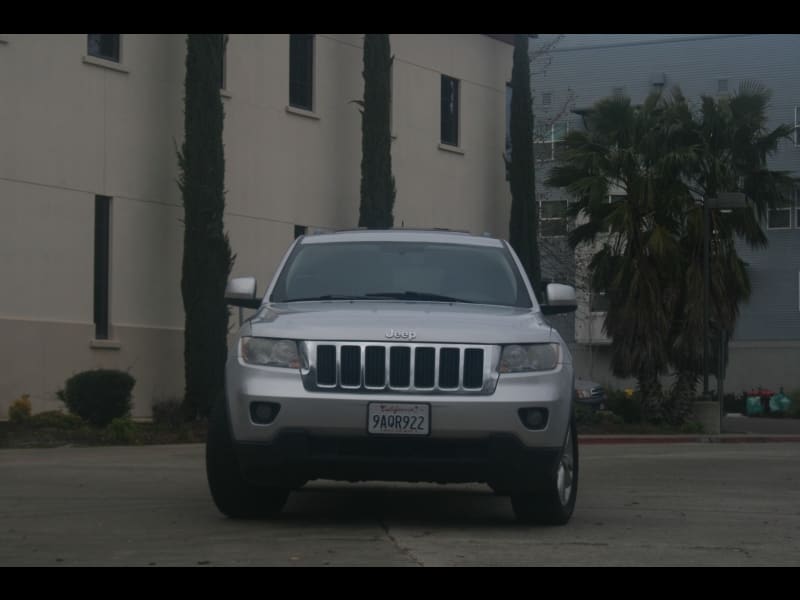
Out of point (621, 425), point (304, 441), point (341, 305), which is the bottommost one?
point (621, 425)

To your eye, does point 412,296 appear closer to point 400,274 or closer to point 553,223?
point 400,274

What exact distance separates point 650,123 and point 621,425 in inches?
249

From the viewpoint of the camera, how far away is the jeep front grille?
911 centimetres

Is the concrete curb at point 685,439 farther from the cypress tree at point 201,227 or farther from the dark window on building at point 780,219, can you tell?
the dark window on building at point 780,219

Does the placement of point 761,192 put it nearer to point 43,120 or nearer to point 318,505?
point 43,120

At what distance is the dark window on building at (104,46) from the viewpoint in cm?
2369

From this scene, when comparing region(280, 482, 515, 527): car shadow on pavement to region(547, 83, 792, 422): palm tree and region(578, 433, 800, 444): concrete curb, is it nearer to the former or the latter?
region(578, 433, 800, 444): concrete curb

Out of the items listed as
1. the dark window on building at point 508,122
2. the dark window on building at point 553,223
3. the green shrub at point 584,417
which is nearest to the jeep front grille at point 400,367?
the green shrub at point 584,417

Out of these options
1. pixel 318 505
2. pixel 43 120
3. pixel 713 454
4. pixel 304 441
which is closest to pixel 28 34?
pixel 43 120

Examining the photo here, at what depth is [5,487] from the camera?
12.2 metres

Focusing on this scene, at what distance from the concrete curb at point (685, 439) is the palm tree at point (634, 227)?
2.40 meters

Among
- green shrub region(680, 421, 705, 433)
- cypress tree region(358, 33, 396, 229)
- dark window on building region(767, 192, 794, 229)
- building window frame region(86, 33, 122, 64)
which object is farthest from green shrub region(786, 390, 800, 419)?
building window frame region(86, 33, 122, 64)

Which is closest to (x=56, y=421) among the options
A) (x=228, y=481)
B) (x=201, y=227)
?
(x=201, y=227)

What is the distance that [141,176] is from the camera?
79.6 ft
